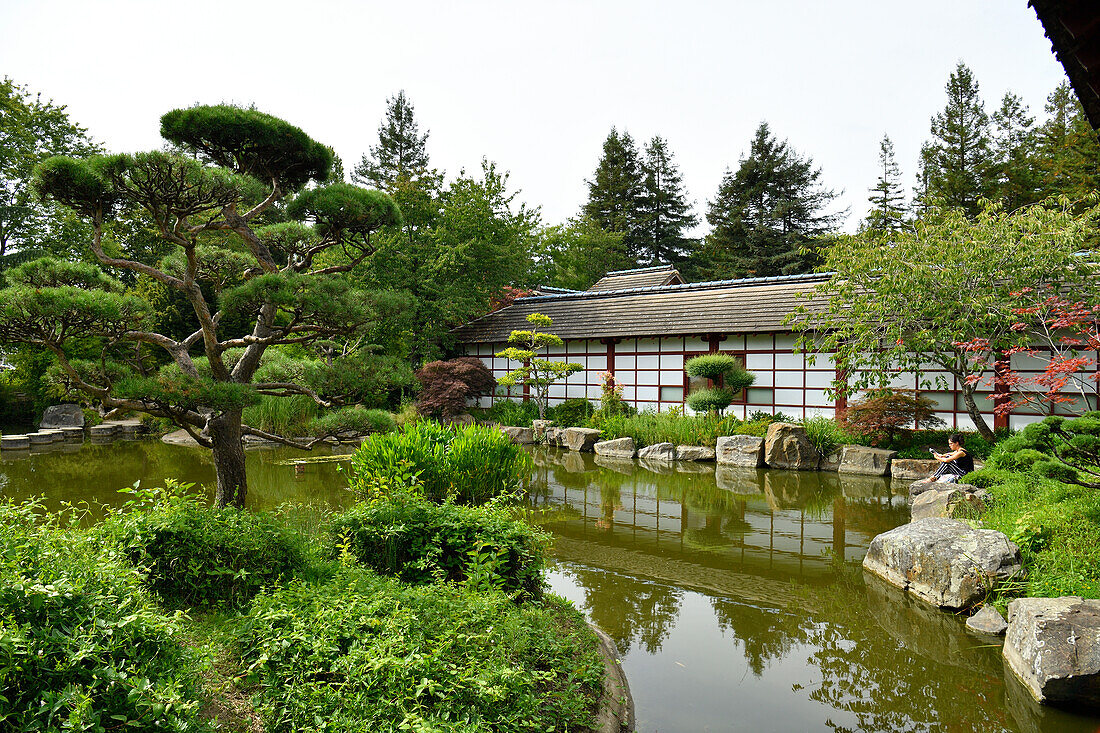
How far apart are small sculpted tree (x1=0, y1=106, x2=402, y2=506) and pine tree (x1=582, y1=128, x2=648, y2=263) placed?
89.8ft

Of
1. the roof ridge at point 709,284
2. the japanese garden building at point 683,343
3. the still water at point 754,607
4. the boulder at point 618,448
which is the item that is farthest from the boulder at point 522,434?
the roof ridge at point 709,284

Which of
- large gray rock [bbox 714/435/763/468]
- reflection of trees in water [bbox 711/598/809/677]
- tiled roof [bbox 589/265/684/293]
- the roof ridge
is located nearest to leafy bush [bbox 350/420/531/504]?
reflection of trees in water [bbox 711/598/809/677]

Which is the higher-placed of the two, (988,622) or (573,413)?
(573,413)

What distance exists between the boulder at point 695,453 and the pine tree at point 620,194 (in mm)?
21560

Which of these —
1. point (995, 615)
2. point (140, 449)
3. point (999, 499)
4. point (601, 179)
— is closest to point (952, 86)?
point (601, 179)

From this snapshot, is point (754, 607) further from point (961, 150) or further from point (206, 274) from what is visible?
point (961, 150)

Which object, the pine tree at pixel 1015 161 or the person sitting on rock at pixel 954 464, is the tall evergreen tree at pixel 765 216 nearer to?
the pine tree at pixel 1015 161

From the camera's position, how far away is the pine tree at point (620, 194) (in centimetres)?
3306

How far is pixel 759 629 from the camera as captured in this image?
4.53m

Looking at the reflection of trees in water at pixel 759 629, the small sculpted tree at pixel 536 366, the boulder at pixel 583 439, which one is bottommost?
the reflection of trees in water at pixel 759 629

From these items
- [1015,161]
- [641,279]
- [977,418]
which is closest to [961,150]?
[1015,161]

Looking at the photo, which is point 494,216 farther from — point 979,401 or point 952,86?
point 952,86

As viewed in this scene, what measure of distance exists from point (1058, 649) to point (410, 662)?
351 cm

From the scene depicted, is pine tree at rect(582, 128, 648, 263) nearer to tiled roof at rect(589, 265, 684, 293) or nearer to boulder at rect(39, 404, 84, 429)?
tiled roof at rect(589, 265, 684, 293)
